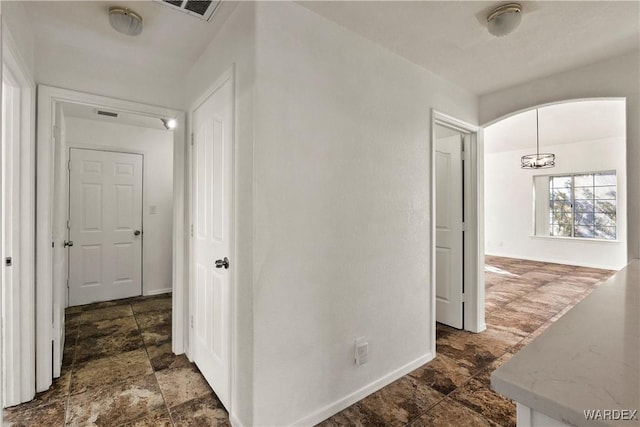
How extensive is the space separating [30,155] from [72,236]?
2361mm

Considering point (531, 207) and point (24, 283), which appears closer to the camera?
point (24, 283)

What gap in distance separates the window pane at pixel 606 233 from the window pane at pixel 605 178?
3.12ft

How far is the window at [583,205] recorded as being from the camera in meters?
6.36

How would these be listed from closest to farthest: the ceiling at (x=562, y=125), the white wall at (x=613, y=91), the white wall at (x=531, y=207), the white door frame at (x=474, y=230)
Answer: the white wall at (x=613, y=91) → the white door frame at (x=474, y=230) → the ceiling at (x=562, y=125) → the white wall at (x=531, y=207)

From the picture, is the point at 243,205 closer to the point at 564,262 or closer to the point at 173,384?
the point at 173,384

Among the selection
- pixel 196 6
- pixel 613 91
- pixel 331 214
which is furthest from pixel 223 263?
pixel 613 91

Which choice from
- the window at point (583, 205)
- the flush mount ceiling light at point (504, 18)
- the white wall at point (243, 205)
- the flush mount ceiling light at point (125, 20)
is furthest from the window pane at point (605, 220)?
the flush mount ceiling light at point (125, 20)

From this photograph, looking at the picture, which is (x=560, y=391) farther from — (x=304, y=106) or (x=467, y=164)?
(x=467, y=164)

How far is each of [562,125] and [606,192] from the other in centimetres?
231

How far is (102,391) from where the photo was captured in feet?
6.76

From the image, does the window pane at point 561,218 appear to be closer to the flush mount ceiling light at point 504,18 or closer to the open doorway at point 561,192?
the open doorway at point 561,192

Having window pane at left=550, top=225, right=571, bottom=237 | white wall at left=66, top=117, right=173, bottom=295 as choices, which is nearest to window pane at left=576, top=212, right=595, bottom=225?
window pane at left=550, top=225, right=571, bottom=237

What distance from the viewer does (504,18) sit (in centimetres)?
169

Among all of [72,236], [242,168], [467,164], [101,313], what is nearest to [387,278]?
[242,168]
